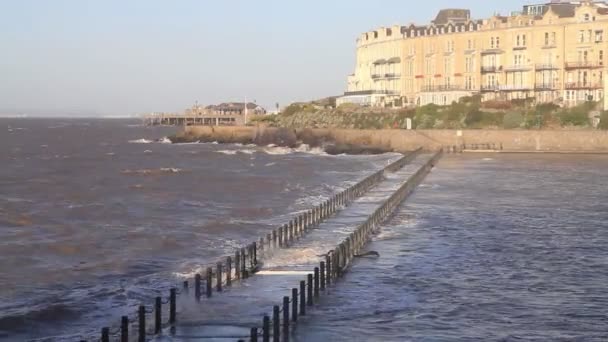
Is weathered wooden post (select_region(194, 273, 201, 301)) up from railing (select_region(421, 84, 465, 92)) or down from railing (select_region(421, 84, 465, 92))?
down

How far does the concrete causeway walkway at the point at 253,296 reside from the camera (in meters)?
21.0

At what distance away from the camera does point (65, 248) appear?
3541cm

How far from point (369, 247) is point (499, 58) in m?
83.5

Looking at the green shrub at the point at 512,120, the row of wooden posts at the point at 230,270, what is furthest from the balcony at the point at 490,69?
the row of wooden posts at the point at 230,270

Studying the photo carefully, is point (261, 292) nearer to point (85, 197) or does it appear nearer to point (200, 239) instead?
point (200, 239)

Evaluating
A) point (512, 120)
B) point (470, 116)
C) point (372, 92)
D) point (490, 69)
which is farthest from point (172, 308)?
point (372, 92)

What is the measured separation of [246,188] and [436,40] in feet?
212

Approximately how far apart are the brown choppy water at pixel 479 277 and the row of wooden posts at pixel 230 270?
2.57 metres

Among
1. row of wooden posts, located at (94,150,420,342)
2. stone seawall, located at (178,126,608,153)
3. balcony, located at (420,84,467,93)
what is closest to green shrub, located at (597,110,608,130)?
stone seawall, located at (178,126,608,153)

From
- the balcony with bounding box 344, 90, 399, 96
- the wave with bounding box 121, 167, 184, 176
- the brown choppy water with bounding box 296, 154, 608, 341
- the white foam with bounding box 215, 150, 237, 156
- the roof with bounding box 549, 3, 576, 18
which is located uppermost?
the roof with bounding box 549, 3, 576, 18

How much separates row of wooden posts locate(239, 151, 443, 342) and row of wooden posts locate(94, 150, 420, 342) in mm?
258

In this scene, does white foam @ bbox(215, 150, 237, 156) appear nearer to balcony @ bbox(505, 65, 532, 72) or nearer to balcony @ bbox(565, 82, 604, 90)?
balcony @ bbox(505, 65, 532, 72)

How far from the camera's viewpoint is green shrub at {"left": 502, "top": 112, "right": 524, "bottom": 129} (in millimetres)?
97750

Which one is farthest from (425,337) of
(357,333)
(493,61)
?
(493,61)
